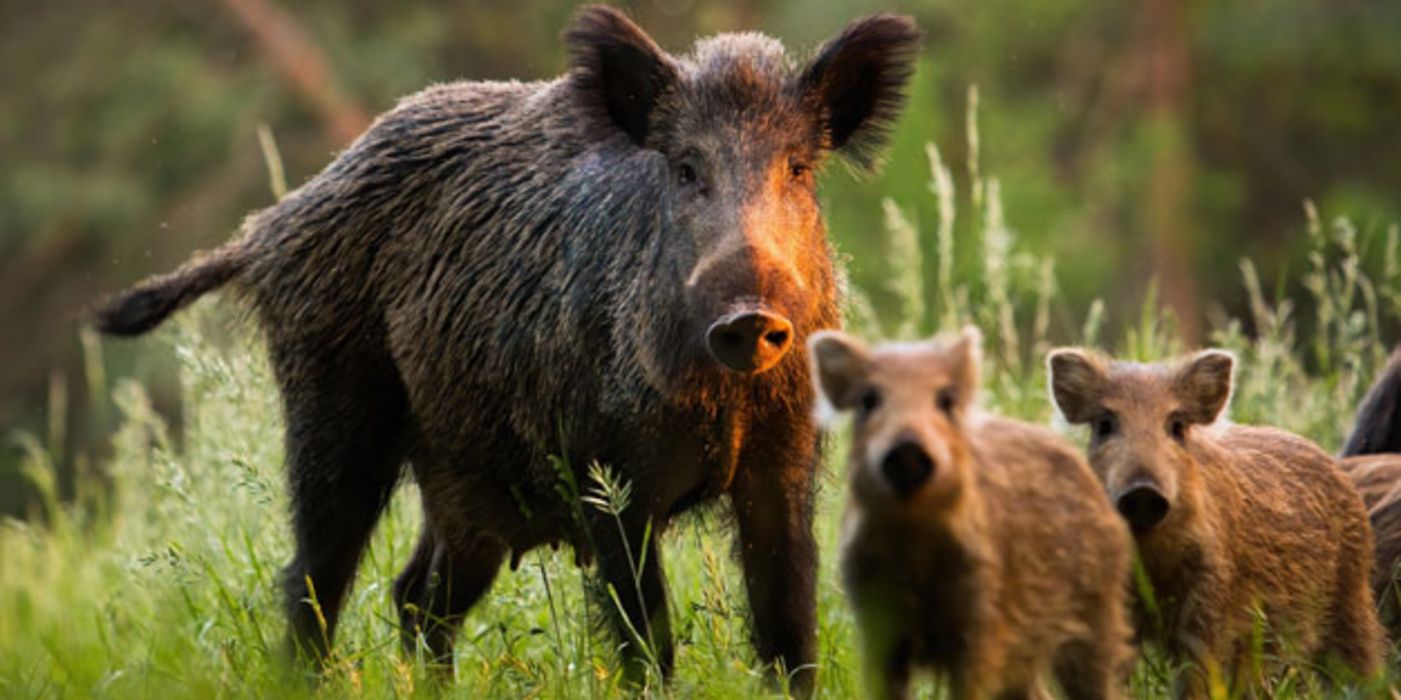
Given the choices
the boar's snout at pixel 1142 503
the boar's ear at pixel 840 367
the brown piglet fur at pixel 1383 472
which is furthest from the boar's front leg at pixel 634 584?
the brown piglet fur at pixel 1383 472

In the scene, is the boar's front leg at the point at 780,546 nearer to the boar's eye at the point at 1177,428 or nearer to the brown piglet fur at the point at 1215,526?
the brown piglet fur at the point at 1215,526

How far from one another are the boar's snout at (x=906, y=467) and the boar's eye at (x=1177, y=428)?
3.73 ft

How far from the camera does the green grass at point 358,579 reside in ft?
16.6

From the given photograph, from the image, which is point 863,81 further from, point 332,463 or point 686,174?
point 332,463

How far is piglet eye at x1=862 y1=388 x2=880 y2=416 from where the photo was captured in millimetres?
3690

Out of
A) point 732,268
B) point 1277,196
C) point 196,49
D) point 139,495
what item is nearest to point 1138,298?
point 1277,196

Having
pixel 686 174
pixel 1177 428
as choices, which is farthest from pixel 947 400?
pixel 686 174

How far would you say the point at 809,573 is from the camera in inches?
212

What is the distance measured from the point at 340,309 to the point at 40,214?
16.5 meters

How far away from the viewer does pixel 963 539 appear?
12.2 feet

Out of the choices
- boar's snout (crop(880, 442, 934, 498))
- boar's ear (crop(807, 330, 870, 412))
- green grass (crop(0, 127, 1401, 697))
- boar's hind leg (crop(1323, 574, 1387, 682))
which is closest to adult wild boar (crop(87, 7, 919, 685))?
green grass (crop(0, 127, 1401, 697))

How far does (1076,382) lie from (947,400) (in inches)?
35.8

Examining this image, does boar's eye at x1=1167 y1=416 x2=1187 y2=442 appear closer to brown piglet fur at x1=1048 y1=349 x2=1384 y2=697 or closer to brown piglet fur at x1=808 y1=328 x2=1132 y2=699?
brown piglet fur at x1=1048 y1=349 x2=1384 y2=697

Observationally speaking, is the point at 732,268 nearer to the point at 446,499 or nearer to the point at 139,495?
the point at 446,499
